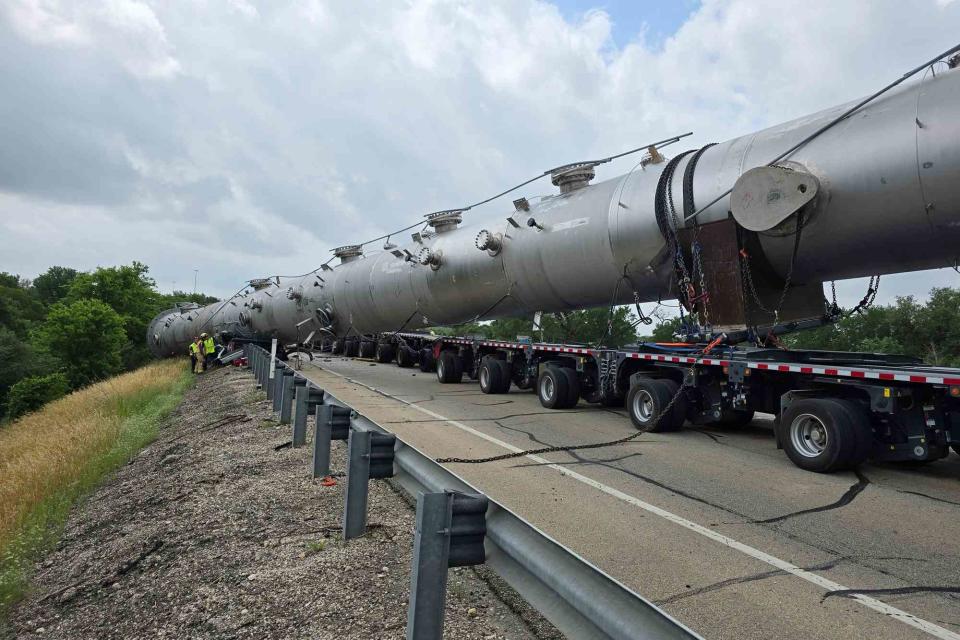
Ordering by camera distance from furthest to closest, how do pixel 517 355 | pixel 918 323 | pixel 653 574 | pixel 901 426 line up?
pixel 918 323, pixel 517 355, pixel 901 426, pixel 653 574

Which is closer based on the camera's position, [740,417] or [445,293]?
[740,417]

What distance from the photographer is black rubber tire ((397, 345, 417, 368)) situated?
23631 millimetres

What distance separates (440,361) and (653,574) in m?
13.9

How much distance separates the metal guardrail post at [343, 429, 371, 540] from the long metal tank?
20.3 ft

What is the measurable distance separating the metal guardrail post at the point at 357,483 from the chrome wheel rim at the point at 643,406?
20.1 feet

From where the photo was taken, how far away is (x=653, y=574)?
405cm

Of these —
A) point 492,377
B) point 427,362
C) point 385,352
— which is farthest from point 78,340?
point 492,377

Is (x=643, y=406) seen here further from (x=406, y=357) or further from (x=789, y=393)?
(x=406, y=357)

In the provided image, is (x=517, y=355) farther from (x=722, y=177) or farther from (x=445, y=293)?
(x=722, y=177)

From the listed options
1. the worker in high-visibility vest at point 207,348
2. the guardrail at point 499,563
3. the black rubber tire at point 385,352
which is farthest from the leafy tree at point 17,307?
the guardrail at point 499,563

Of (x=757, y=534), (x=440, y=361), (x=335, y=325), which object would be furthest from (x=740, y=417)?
(x=335, y=325)

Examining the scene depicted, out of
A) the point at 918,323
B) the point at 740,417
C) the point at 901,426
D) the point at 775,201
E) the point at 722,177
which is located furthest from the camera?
the point at 918,323

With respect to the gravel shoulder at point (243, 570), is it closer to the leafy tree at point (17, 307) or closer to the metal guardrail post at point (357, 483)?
the metal guardrail post at point (357, 483)

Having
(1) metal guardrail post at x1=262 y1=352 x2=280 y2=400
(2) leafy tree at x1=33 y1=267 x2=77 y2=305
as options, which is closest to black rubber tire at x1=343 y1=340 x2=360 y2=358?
(1) metal guardrail post at x1=262 y1=352 x2=280 y2=400
